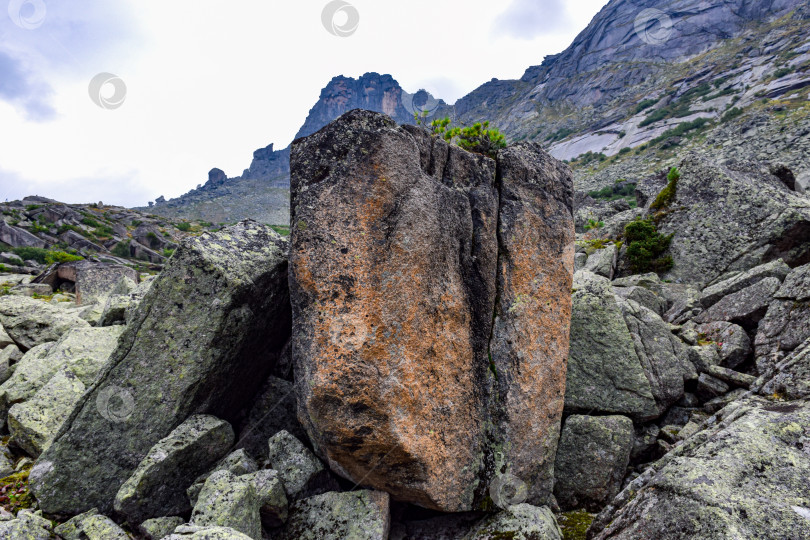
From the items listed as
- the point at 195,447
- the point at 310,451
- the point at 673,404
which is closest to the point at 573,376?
the point at 673,404

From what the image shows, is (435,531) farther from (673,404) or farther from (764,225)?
(764,225)

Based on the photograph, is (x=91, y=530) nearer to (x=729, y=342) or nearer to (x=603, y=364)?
(x=603, y=364)

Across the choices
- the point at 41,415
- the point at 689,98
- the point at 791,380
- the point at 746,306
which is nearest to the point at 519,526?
the point at 791,380

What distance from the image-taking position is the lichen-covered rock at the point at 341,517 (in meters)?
6.37

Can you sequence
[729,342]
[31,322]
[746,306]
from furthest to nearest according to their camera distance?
1. [31,322]
2. [746,306]
3. [729,342]

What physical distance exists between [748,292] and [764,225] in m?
5.93

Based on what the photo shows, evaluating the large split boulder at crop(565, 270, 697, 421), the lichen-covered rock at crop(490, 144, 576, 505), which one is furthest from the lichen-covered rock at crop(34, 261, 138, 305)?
the large split boulder at crop(565, 270, 697, 421)

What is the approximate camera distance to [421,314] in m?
7.12

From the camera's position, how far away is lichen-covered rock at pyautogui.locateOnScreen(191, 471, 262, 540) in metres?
5.83

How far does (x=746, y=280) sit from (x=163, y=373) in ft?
54.1

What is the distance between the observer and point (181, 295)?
Result: 26.2 feet

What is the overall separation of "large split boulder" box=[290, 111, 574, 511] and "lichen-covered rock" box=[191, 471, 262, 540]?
4.42 feet

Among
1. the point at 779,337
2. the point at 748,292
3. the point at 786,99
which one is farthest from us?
the point at 786,99

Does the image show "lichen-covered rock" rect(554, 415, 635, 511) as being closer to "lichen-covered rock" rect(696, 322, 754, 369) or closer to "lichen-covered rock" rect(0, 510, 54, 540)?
"lichen-covered rock" rect(696, 322, 754, 369)
